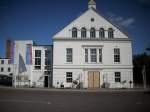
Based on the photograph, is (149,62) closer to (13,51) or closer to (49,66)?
(49,66)

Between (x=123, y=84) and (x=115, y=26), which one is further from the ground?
(x=115, y=26)

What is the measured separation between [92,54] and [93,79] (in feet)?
12.5

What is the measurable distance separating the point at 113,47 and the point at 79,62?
5.71 meters

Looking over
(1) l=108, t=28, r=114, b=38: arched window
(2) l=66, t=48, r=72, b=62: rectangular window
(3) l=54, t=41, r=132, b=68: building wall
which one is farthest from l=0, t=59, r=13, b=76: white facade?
(1) l=108, t=28, r=114, b=38: arched window

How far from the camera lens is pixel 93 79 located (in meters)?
34.3

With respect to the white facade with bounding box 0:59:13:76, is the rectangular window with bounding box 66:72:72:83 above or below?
below

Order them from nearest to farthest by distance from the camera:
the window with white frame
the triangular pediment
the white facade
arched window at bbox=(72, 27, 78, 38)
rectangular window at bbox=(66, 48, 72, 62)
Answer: rectangular window at bbox=(66, 48, 72, 62) < the triangular pediment < arched window at bbox=(72, 27, 78, 38) < the window with white frame < the white facade

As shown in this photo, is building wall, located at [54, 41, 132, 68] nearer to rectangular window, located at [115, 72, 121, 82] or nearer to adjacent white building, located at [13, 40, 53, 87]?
rectangular window, located at [115, 72, 121, 82]

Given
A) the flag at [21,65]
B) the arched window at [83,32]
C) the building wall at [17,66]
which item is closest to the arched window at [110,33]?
the arched window at [83,32]

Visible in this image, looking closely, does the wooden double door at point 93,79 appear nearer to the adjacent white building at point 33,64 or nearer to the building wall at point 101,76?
the building wall at point 101,76

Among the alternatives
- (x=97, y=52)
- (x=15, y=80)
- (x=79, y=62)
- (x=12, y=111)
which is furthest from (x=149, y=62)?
(x=12, y=111)

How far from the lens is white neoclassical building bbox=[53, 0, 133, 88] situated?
3428 cm

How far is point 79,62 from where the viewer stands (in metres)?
34.3

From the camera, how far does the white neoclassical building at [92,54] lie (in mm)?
34281
